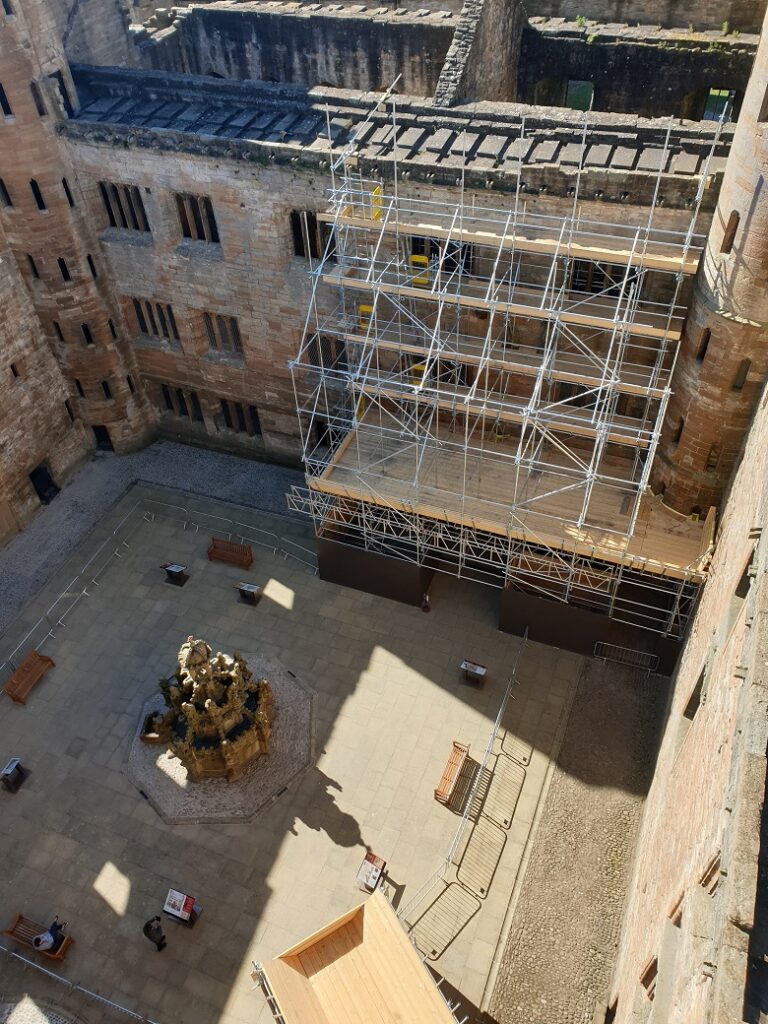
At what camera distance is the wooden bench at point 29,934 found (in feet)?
62.0

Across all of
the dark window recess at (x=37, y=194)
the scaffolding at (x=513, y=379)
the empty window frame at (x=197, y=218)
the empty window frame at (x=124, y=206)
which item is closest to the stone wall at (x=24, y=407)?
the dark window recess at (x=37, y=194)

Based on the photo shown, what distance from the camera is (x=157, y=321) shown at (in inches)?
1164

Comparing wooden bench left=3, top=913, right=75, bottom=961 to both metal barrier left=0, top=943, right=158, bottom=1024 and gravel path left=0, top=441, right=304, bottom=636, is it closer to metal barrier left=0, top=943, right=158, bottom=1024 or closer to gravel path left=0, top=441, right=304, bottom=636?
metal barrier left=0, top=943, right=158, bottom=1024

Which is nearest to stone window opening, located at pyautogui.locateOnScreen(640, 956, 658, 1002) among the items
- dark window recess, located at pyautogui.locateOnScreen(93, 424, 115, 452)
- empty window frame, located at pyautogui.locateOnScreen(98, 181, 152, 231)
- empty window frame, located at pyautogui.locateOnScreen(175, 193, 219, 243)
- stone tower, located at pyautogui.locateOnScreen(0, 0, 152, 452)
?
empty window frame, located at pyautogui.locateOnScreen(175, 193, 219, 243)

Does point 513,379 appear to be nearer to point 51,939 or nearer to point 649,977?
point 649,977

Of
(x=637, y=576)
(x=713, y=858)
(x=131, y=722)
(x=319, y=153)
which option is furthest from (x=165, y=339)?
(x=713, y=858)

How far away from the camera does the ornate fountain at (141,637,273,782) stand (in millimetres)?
20750

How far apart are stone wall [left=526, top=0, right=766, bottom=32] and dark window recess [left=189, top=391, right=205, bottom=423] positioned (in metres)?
20.9

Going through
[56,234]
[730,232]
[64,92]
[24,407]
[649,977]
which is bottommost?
[24,407]

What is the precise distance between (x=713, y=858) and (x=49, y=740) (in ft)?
61.9

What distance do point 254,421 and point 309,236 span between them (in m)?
8.20

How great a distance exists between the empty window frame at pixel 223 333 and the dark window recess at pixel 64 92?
24.2 ft

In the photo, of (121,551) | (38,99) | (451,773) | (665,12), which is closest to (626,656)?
(451,773)

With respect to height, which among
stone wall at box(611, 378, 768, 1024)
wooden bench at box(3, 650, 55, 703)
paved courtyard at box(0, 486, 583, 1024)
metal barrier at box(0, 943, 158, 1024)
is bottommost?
paved courtyard at box(0, 486, 583, 1024)
